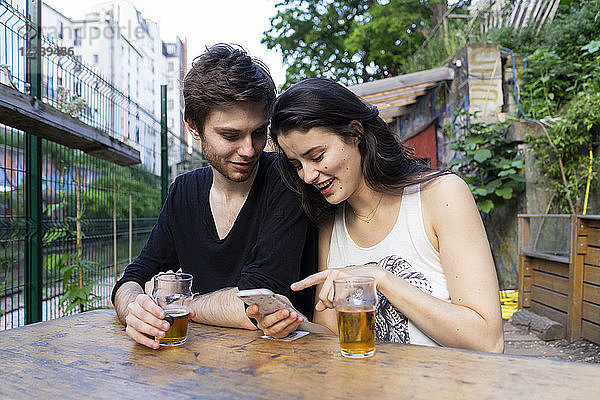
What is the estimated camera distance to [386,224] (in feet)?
5.96

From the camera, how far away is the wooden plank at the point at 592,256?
3883mm

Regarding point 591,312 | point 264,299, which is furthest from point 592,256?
point 264,299

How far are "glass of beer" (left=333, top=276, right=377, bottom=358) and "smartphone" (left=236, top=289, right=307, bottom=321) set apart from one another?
0.20 m

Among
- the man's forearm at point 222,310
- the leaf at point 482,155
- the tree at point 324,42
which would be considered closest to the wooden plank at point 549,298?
the leaf at point 482,155

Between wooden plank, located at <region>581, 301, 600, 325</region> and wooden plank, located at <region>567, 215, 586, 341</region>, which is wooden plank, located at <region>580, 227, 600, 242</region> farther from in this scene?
wooden plank, located at <region>581, 301, 600, 325</region>

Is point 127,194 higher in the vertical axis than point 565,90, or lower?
lower

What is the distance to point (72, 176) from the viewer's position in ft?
14.0

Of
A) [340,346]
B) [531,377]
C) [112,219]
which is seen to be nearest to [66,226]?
[112,219]

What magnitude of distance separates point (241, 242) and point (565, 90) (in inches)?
227

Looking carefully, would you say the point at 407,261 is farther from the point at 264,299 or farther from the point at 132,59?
the point at 132,59

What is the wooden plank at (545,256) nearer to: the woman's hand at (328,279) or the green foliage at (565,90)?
the green foliage at (565,90)

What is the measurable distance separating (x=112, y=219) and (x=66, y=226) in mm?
998

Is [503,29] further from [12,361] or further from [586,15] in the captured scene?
[12,361]

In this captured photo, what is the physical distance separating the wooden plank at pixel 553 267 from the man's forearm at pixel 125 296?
11.7 ft
